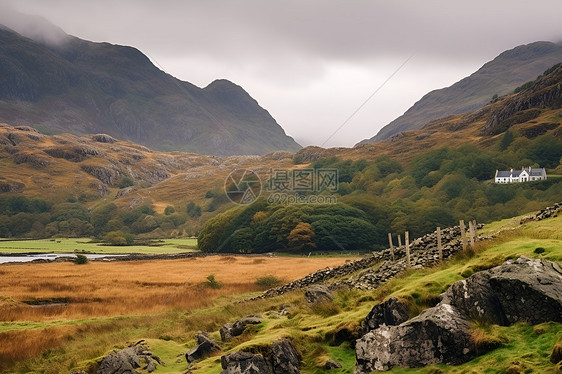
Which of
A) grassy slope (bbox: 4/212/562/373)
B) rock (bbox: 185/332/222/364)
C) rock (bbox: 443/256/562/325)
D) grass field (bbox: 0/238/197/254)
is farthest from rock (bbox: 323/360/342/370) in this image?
grass field (bbox: 0/238/197/254)

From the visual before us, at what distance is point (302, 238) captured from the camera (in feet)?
276

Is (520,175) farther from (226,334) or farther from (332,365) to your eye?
(332,365)

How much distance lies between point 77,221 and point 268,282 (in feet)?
494

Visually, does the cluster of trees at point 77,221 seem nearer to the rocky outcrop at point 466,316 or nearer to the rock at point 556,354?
the rocky outcrop at point 466,316

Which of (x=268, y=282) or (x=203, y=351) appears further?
(x=268, y=282)

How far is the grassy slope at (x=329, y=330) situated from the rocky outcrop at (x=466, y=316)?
37 centimetres

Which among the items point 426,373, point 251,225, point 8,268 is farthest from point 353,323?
point 251,225

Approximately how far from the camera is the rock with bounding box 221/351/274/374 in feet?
44.5

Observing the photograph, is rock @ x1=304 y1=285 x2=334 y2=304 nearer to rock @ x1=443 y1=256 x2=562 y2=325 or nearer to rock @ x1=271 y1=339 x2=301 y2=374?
rock @ x1=271 y1=339 x2=301 y2=374

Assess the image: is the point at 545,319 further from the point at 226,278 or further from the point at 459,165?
the point at 459,165

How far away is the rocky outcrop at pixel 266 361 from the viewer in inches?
538

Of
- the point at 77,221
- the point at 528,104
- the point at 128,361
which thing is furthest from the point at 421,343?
the point at 528,104

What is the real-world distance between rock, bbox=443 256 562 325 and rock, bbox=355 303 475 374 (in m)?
0.69

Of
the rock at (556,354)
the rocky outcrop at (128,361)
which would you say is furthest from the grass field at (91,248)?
the rock at (556,354)
